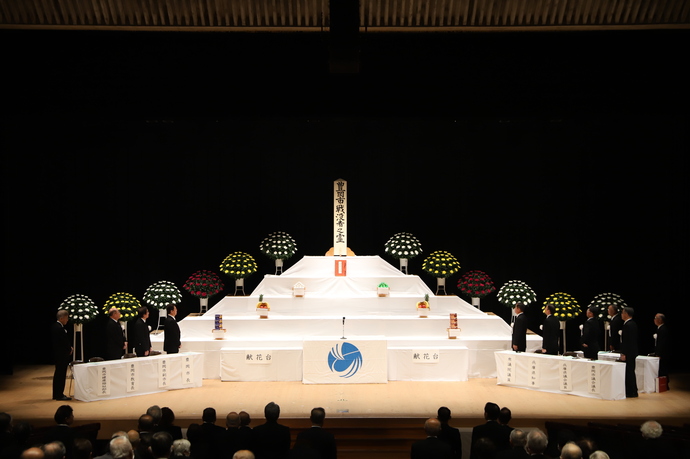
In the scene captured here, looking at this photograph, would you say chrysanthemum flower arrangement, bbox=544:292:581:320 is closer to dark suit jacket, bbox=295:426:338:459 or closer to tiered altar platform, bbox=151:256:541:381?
tiered altar platform, bbox=151:256:541:381

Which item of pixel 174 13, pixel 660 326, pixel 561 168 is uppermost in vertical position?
pixel 174 13

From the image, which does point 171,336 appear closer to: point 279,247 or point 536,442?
point 279,247

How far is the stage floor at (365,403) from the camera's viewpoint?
325 inches

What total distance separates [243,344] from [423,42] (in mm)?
5327

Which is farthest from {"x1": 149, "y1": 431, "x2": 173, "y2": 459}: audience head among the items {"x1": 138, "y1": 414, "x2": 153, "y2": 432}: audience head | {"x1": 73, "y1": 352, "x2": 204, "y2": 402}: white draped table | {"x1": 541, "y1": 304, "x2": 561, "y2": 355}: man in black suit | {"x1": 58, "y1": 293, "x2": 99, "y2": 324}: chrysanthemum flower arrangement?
{"x1": 541, "y1": 304, "x2": 561, "y2": 355}: man in black suit

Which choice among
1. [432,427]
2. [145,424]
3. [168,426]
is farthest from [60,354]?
[432,427]

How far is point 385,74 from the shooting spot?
26.1 ft

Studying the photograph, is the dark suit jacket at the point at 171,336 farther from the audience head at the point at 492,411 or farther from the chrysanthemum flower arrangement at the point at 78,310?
the audience head at the point at 492,411

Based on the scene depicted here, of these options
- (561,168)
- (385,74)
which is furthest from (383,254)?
(385,74)

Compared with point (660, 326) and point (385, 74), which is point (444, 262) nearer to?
point (660, 326)

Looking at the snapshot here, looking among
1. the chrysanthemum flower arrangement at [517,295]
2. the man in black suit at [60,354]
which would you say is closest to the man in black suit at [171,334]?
the man in black suit at [60,354]

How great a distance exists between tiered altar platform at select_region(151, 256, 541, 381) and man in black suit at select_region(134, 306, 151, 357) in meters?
0.96

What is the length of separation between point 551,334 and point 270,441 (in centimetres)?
598

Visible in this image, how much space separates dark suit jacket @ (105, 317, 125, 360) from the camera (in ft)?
31.3
